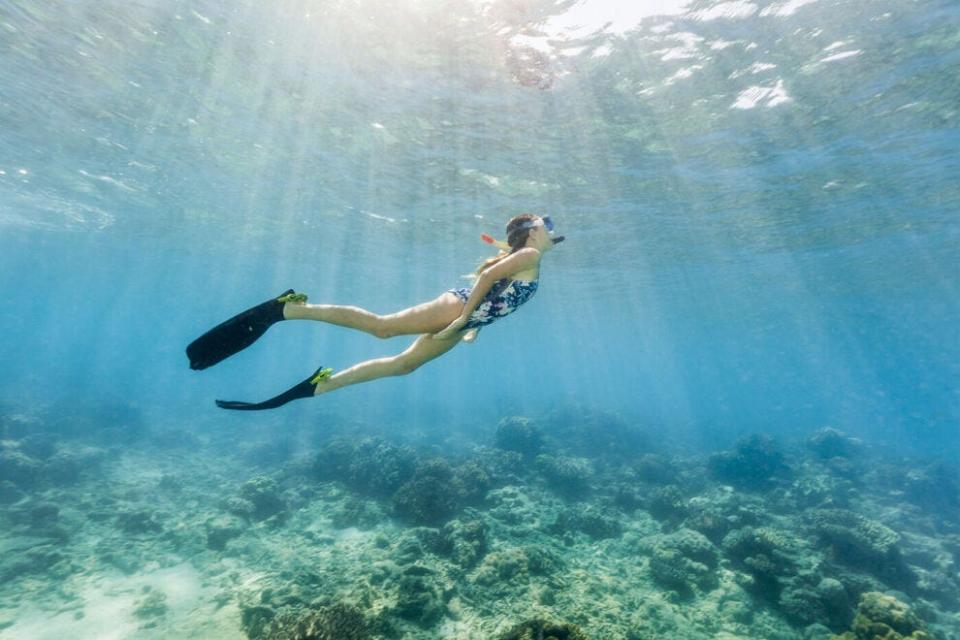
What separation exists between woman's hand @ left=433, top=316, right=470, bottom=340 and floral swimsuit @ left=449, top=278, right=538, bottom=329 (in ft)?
0.52

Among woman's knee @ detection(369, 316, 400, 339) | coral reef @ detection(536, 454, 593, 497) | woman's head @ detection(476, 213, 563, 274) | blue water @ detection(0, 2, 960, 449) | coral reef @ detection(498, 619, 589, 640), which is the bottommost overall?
coral reef @ detection(536, 454, 593, 497)

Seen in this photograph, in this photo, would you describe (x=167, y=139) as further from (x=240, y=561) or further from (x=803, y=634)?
(x=803, y=634)

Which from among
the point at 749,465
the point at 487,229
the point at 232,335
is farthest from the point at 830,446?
the point at 232,335

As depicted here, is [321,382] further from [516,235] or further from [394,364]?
[516,235]

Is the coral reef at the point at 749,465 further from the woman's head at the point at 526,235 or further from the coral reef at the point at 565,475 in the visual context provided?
the woman's head at the point at 526,235

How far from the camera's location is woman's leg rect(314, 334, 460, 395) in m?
5.33

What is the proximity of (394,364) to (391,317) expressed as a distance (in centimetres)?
58

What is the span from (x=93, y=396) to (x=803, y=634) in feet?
147

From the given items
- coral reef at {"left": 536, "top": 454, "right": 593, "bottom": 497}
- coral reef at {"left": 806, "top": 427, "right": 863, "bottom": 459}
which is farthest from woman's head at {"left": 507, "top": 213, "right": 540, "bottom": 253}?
coral reef at {"left": 806, "top": 427, "right": 863, "bottom": 459}

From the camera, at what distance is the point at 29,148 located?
20.4 m

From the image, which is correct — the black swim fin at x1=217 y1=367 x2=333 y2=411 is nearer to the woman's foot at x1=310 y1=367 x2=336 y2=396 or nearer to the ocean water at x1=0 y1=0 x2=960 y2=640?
the woman's foot at x1=310 y1=367 x2=336 y2=396

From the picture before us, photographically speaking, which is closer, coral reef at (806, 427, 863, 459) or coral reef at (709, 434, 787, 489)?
coral reef at (709, 434, 787, 489)

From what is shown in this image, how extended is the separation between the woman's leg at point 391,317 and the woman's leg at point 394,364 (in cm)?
21

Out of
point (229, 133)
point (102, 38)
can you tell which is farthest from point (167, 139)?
point (102, 38)
